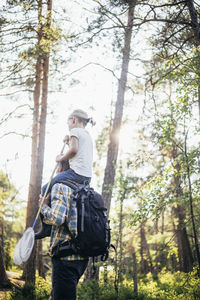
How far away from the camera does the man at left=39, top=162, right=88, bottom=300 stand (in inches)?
88.7

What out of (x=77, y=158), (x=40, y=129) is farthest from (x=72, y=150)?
(x=40, y=129)

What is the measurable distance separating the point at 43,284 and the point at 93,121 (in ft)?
18.6

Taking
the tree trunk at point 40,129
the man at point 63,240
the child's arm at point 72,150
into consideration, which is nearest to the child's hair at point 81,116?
the child's arm at point 72,150

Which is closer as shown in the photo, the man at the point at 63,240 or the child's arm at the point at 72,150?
the man at the point at 63,240

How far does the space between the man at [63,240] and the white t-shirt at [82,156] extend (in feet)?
1.22

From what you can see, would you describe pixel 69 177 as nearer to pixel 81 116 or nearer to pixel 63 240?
pixel 63 240

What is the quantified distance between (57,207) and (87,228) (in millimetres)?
326

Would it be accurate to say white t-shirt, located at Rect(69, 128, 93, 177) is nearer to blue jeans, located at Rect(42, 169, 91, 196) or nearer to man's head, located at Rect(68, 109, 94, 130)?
blue jeans, located at Rect(42, 169, 91, 196)

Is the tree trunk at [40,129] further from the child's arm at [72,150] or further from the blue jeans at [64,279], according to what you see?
the blue jeans at [64,279]

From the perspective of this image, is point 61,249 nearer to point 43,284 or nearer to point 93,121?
point 93,121

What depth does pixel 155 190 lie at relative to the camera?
4738 mm

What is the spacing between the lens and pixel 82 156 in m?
2.80

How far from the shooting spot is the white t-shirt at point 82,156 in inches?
109

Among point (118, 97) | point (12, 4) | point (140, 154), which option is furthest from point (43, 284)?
point (12, 4)
